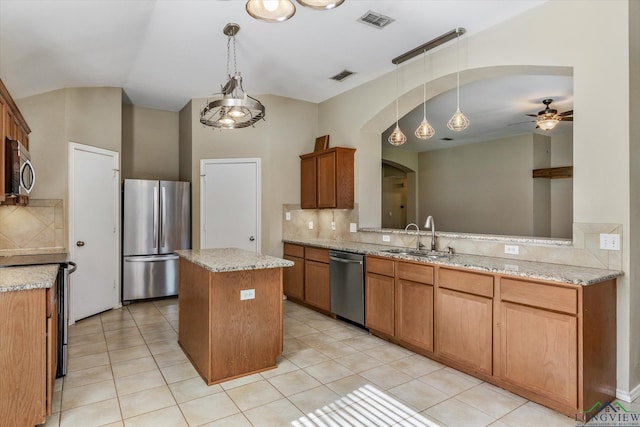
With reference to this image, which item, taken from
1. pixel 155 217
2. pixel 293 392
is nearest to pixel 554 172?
pixel 293 392

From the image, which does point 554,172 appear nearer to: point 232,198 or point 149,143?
point 232,198

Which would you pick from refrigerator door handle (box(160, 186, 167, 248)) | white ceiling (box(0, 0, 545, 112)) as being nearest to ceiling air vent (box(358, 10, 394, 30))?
white ceiling (box(0, 0, 545, 112))

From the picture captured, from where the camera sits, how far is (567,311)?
2268 millimetres

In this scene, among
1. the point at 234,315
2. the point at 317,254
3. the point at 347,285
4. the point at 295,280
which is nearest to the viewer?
the point at 234,315

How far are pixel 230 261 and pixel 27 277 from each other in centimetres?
129

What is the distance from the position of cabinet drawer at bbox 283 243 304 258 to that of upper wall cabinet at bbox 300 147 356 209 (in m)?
0.62

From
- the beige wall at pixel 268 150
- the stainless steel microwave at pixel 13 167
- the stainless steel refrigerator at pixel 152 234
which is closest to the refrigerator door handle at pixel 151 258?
the stainless steel refrigerator at pixel 152 234

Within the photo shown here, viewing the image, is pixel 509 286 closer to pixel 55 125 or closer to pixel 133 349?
pixel 133 349

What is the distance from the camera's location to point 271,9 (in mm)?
1962

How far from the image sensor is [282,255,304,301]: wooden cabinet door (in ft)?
16.4

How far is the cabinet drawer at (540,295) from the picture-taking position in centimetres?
226

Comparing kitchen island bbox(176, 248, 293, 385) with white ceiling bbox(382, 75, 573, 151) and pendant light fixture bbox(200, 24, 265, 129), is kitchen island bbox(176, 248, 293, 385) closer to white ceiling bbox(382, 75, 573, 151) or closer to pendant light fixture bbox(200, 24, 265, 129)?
pendant light fixture bbox(200, 24, 265, 129)

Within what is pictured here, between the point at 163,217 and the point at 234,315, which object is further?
the point at 163,217

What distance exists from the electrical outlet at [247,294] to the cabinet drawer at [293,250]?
207 cm
